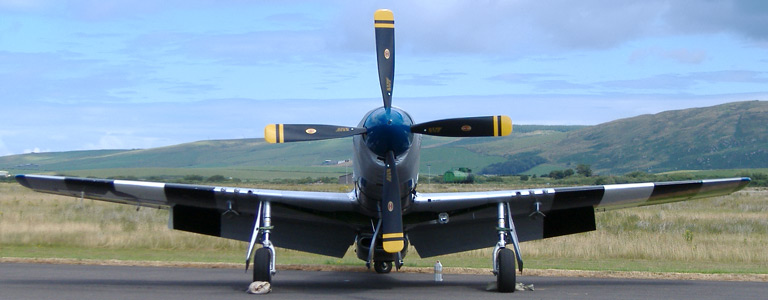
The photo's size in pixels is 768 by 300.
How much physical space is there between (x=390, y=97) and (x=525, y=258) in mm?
11609

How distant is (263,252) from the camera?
15094 mm

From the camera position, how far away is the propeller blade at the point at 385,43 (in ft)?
50.1

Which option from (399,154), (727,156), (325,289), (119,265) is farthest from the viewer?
(727,156)

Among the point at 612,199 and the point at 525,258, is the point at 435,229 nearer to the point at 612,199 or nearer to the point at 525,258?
the point at 612,199

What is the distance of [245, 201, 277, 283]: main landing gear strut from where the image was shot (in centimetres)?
1501

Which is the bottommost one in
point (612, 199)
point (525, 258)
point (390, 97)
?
point (525, 258)

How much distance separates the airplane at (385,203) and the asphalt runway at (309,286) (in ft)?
2.37

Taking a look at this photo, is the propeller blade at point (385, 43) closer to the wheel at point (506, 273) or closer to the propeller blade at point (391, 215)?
the propeller blade at point (391, 215)

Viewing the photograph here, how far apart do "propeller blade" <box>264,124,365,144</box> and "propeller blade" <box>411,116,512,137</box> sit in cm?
114

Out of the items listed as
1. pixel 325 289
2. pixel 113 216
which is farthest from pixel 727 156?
pixel 325 289

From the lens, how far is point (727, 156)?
632ft

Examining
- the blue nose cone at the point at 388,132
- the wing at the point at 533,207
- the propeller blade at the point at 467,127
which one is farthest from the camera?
the wing at the point at 533,207

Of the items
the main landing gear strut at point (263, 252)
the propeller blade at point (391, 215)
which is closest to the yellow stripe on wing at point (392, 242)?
the propeller blade at point (391, 215)

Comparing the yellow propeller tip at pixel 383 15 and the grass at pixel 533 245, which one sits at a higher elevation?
the yellow propeller tip at pixel 383 15
